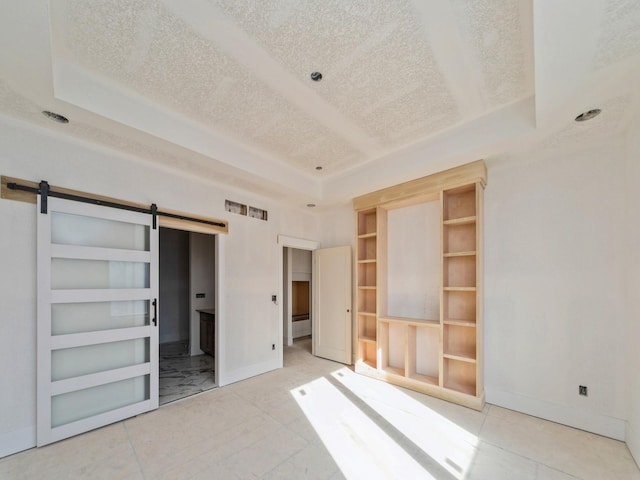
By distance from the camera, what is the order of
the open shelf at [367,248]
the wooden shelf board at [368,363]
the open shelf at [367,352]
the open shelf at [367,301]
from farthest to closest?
the open shelf at [367,248]
the open shelf at [367,301]
the open shelf at [367,352]
the wooden shelf board at [368,363]

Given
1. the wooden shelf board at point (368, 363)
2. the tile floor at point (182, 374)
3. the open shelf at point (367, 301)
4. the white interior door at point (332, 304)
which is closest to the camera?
the tile floor at point (182, 374)

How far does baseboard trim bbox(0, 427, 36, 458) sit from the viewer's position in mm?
2309

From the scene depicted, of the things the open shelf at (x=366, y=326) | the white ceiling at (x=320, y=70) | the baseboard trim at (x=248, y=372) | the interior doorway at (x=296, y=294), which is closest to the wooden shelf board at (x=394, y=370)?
the open shelf at (x=366, y=326)

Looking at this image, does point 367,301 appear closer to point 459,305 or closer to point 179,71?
point 459,305

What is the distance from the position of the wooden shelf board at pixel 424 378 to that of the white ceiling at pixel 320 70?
281 cm

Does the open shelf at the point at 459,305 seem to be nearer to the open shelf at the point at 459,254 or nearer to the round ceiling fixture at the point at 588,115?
the open shelf at the point at 459,254

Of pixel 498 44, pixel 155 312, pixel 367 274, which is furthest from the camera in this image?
pixel 367 274

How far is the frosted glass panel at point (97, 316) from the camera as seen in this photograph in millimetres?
2667

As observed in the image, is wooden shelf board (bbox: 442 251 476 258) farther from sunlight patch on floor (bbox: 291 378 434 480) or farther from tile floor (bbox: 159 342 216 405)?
tile floor (bbox: 159 342 216 405)

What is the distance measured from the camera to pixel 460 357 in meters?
3.35

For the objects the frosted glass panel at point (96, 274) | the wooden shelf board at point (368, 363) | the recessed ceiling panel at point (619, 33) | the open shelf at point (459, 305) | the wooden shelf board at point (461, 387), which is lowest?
the wooden shelf board at point (368, 363)

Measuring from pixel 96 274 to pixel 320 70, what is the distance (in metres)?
3.00

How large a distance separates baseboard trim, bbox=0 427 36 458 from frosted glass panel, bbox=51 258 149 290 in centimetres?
123

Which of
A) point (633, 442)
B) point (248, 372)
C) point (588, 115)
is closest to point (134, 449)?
point (248, 372)
